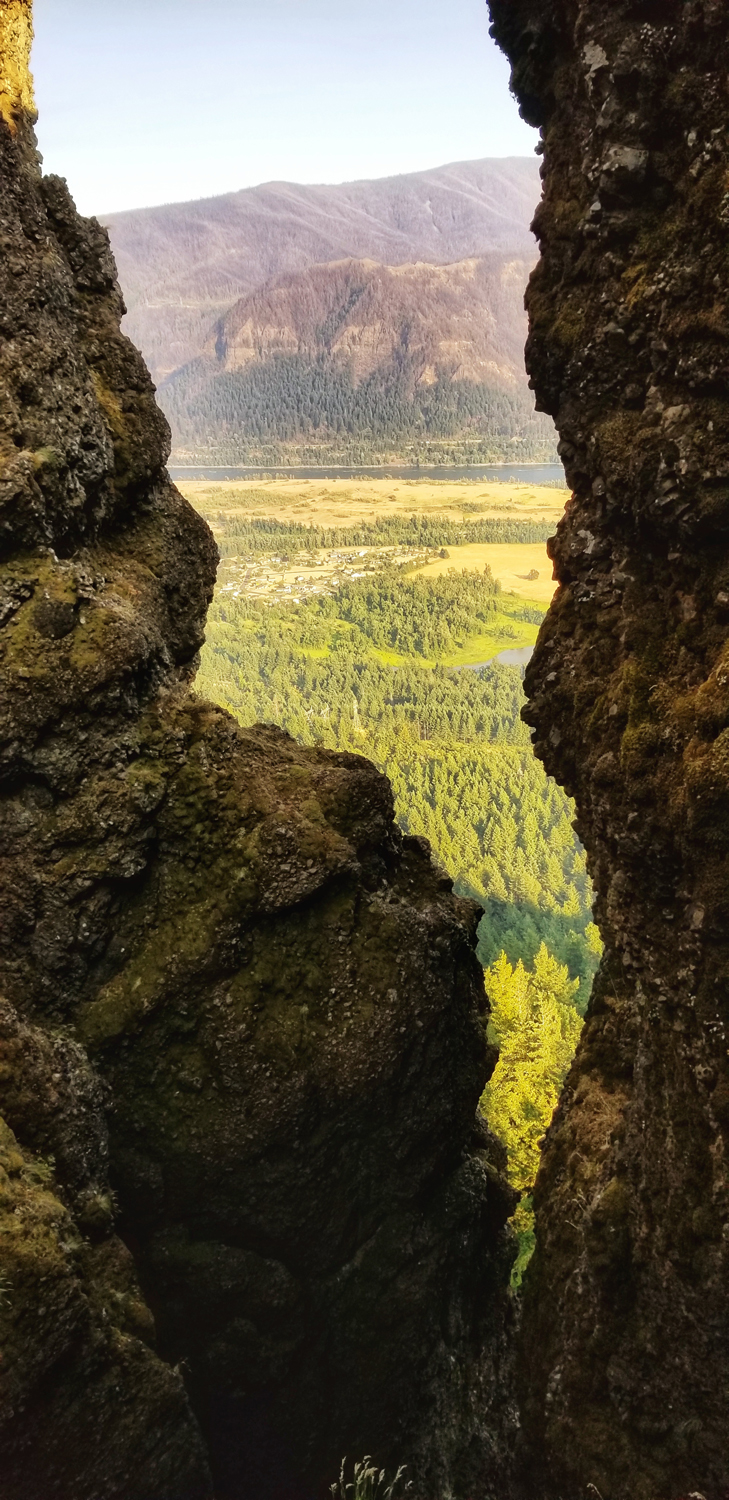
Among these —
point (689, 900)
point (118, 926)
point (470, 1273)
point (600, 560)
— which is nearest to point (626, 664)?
point (600, 560)

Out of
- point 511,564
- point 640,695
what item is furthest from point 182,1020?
point 511,564

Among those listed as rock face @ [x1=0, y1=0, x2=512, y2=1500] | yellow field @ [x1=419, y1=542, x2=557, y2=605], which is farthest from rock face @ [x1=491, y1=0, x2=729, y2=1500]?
yellow field @ [x1=419, y1=542, x2=557, y2=605]

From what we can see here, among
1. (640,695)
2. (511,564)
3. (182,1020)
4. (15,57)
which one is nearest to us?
(640,695)

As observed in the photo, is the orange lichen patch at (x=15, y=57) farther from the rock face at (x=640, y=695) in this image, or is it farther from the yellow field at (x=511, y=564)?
the yellow field at (x=511, y=564)

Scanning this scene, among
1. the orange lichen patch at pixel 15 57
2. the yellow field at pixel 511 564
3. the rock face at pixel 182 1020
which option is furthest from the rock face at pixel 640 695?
the yellow field at pixel 511 564

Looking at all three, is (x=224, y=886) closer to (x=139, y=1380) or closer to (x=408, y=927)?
(x=408, y=927)

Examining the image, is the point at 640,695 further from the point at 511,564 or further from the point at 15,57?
the point at 511,564
